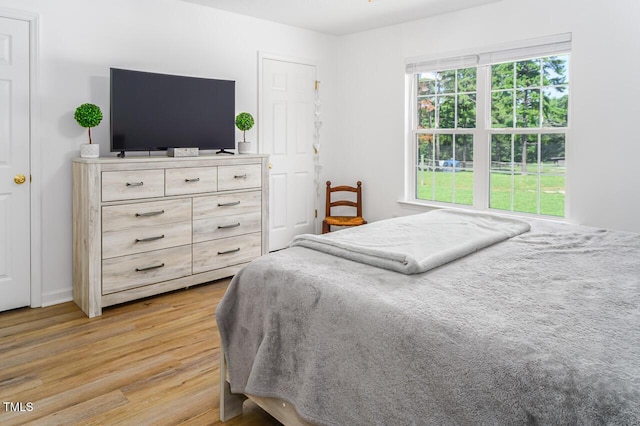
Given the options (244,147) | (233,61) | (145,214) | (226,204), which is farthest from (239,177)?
(233,61)

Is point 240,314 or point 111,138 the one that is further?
point 111,138

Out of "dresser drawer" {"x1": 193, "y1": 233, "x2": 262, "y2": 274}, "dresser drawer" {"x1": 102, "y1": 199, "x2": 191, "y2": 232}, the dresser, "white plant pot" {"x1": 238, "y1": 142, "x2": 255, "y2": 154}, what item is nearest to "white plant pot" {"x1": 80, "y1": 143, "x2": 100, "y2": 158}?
the dresser

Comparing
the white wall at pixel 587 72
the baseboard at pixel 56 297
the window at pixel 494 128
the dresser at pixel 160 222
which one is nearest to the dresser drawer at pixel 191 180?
the dresser at pixel 160 222

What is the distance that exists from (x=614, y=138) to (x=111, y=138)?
12.6ft

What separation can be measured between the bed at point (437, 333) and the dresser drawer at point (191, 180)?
6.03 ft

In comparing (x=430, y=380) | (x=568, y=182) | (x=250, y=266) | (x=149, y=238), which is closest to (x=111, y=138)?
(x=149, y=238)

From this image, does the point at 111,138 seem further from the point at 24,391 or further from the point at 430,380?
the point at 430,380

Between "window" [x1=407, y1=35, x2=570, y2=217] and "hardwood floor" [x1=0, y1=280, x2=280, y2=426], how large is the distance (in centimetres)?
266

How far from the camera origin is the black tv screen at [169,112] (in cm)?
358

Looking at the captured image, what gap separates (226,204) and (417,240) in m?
2.25

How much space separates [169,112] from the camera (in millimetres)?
3859

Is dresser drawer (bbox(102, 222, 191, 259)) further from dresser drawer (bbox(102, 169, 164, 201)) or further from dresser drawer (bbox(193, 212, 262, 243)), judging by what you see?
dresser drawer (bbox(102, 169, 164, 201))

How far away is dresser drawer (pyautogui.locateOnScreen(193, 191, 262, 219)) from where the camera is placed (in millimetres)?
3824

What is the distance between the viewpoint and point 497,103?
425 cm
